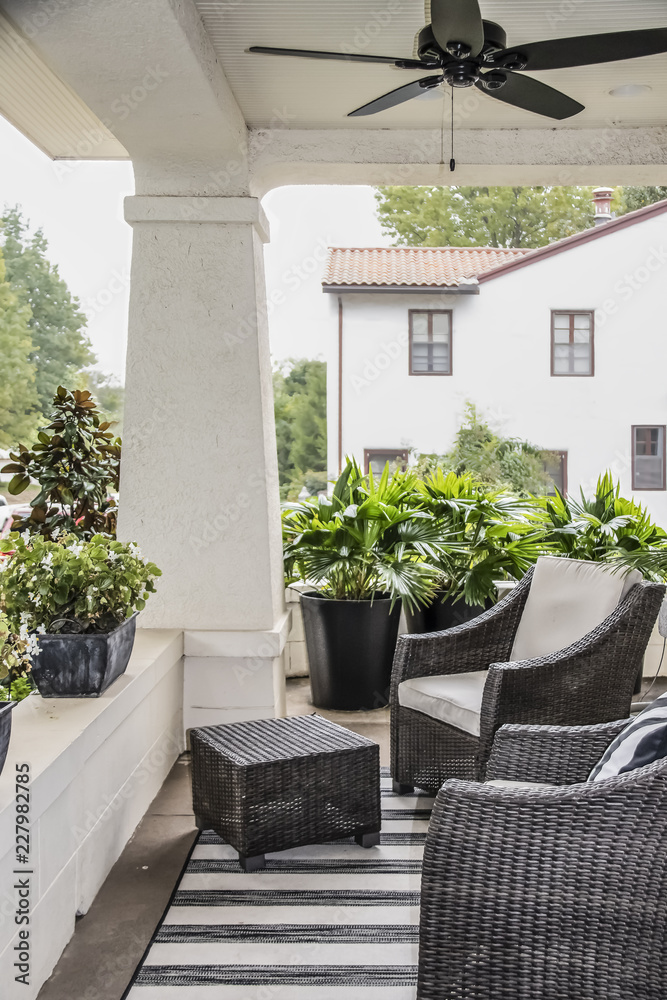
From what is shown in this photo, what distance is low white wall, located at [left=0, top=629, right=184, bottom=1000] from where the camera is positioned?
1.70 m

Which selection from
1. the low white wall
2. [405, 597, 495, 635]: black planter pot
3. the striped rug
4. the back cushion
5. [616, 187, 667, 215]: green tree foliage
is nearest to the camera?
the low white wall

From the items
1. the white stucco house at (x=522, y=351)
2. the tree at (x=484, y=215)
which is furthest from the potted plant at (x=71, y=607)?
the tree at (x=484, y=215)

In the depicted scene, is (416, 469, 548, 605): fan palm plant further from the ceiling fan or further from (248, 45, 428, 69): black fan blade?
(248, 45, 428, 69): black fan blade

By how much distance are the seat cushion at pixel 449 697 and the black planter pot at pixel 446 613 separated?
1.07m

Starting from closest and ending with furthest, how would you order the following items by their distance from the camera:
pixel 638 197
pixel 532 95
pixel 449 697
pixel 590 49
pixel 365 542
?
1. pixel 590 49
2. pixel 532 95
3. pixel 449 697
4. pixel 365 542
5. pixel 638 197

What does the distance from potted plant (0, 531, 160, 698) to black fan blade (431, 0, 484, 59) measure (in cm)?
162

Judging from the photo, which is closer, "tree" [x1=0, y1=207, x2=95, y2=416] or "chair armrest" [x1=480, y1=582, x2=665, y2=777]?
"chair armrest" [x1=480, y1=582, x2=665, y2=777]

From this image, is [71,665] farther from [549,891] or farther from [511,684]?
[549,891]

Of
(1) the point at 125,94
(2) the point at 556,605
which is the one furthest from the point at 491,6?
(2) the point at 556,605

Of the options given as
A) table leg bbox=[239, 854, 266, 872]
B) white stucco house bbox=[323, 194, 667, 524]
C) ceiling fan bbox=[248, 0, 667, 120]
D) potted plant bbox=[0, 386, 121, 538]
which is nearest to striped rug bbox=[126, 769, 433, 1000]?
table leg bbox=[239, 854, 266, 872]

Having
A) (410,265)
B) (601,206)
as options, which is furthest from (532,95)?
(601,206)

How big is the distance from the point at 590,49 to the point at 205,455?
6.35 feet

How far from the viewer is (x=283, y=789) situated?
7.73 ft

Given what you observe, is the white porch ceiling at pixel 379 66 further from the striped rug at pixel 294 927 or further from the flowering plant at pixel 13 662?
the striped rug at pixel 294 927
